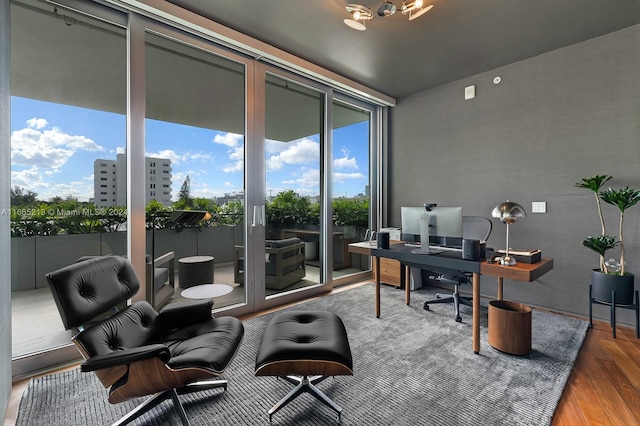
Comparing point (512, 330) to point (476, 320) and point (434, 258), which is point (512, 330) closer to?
point (476, 320)

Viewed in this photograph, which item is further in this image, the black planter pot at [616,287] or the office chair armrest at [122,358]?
the black planter pot at [616,287]

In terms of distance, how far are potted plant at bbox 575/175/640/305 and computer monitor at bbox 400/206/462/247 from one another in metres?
1.35

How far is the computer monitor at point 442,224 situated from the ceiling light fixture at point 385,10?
1.77m

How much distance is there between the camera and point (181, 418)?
62.6 inches

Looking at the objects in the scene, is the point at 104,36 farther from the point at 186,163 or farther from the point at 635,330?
the point at 635,330

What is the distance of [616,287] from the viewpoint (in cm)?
272

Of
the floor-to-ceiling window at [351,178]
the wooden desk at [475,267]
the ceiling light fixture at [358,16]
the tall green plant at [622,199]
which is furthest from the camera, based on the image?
the floor-to-ceiling window at [351,178]

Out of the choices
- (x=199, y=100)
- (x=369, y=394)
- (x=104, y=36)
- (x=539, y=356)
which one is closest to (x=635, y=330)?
(x=539, y=356)

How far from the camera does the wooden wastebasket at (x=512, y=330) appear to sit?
236 cm

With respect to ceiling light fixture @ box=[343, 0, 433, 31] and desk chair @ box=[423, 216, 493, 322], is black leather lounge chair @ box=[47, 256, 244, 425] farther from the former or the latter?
ceiling light fixture @ box=[343, 0, 433, 31]

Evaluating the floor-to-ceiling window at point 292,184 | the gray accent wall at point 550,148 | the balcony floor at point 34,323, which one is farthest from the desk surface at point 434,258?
the balcony floor at point 34,323

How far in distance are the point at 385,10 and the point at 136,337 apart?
3146 mm

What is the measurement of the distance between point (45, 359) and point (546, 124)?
5347 mm

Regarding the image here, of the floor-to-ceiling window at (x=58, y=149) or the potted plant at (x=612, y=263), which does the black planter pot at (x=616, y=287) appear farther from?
the floor-to-ceiling window at (x=58, y=149)
